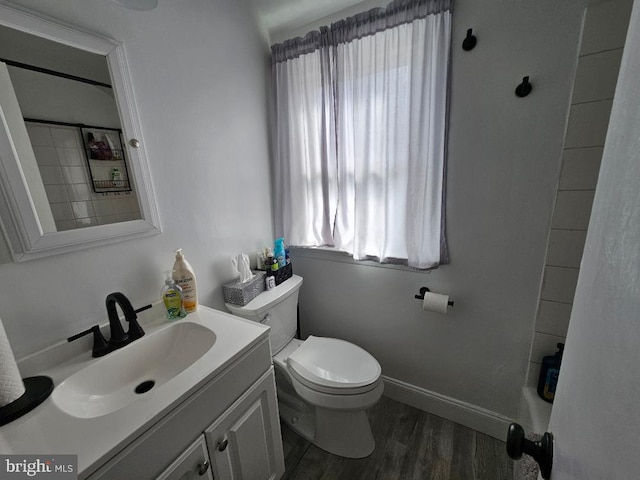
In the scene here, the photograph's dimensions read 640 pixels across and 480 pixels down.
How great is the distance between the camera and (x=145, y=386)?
95 centimetres

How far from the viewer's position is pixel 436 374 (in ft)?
5.01

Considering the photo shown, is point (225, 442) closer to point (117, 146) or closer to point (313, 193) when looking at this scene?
point (117, 146)

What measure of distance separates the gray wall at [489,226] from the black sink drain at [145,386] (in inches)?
42.4

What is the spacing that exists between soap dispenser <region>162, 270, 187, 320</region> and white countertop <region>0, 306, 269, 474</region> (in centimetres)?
17

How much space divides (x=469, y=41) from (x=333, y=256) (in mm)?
1236

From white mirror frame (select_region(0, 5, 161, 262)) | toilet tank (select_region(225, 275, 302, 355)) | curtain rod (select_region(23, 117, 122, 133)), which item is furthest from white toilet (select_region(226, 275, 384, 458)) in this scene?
curtain rod (select_region(23, 117, 122, 133))

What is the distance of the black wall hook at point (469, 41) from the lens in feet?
3.62

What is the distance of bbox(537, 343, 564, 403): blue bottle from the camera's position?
116 centimetres

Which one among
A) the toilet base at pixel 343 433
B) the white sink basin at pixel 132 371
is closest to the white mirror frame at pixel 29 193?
the white sink basin at pixel 132 371

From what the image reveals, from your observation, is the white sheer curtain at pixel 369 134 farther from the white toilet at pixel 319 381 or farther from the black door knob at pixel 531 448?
the black door knob at pixel 531 448

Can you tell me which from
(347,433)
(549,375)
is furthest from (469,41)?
(347,433)

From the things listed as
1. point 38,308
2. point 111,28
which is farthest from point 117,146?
point 38,308

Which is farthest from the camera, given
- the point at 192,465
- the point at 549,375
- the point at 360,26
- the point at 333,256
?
the point at 333,256

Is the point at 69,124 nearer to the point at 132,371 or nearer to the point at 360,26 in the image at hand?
the point at 132,371
